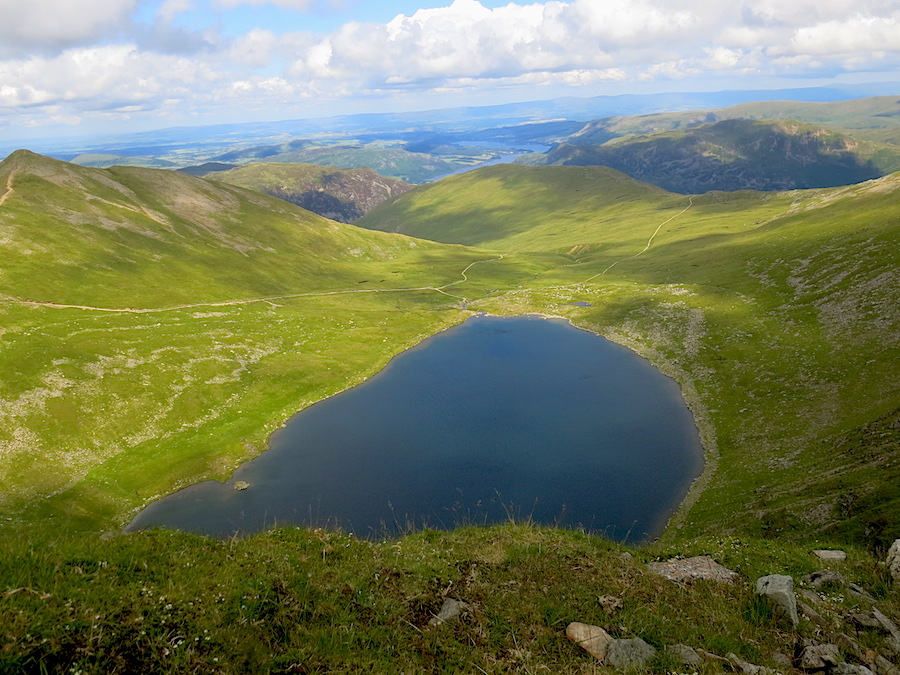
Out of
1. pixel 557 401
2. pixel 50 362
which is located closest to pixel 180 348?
pixel 50 362

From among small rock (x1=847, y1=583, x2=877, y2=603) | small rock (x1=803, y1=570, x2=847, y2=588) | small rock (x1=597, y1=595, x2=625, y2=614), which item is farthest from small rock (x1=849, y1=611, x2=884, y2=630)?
small rock (x1=597, y1=595, x2=625, y2=614)

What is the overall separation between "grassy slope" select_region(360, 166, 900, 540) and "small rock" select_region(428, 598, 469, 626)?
2826 centimetres

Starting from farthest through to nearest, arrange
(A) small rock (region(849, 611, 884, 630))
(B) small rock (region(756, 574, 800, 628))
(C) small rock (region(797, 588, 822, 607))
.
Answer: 1. (C) small rock (region(797, 588, 822, 607))
2. (B) small rock (region(756, 574, 800, 628))
3. (A) small rock (region(849, 611, 884, 630))

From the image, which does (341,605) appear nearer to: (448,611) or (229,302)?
(448,611)

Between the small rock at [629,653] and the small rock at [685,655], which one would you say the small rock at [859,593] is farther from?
the small rock at [629,653]

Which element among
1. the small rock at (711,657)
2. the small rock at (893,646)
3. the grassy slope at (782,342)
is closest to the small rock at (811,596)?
the small rock at (893,646)

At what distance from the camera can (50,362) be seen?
81.4 m

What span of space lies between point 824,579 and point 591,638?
11360 millimetres

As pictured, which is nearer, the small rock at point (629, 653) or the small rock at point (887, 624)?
the small rock at point (629, 653)

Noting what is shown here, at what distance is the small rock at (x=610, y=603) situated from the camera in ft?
49.7

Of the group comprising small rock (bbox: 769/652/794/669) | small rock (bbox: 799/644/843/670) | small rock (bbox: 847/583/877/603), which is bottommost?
small rock (bbox: 847/583/877/603)

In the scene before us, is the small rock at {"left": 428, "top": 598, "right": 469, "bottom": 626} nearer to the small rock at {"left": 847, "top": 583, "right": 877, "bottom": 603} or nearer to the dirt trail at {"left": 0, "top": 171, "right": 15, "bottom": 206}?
the small rock at {"left": 847, "top": 583, "right": 877, "bottom": 603}

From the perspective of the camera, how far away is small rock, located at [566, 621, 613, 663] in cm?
1293

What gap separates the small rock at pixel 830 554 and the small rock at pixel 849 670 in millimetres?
11097
